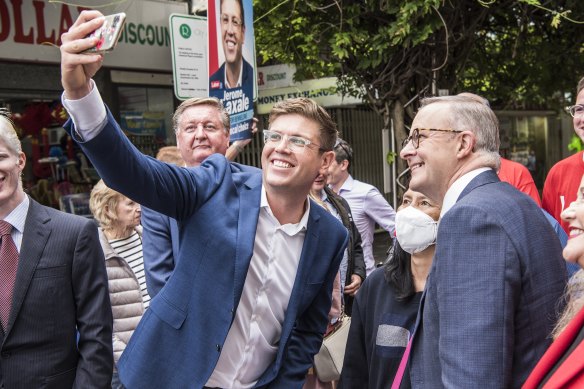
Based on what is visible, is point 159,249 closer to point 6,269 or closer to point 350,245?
point 6,269

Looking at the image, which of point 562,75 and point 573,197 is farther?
point 562,75

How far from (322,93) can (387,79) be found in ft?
7.18

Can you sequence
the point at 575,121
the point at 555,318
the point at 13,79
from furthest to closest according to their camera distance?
the point at 13,79 < the point at 575,121 < the point at 555,318

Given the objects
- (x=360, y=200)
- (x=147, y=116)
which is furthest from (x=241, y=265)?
(x=147, y=116)

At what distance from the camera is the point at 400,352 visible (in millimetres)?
2781

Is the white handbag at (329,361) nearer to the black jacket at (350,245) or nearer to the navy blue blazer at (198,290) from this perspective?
the black jacket at (350,245)

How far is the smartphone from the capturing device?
1777mm

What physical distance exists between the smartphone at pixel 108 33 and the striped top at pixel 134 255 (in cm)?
241

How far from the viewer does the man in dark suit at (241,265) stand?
2533mm

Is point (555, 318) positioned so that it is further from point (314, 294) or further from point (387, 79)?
point (387, 79)

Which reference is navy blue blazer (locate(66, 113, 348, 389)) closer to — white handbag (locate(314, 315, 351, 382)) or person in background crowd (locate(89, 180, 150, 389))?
person in background crowd (locate(89, 180, 150, 389))

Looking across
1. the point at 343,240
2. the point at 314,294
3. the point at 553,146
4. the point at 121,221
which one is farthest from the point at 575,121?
the point at 553,146

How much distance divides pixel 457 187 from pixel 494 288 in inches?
18.1

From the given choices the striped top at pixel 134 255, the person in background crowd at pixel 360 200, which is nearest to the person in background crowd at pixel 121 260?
the striped top at pixel 134 255
